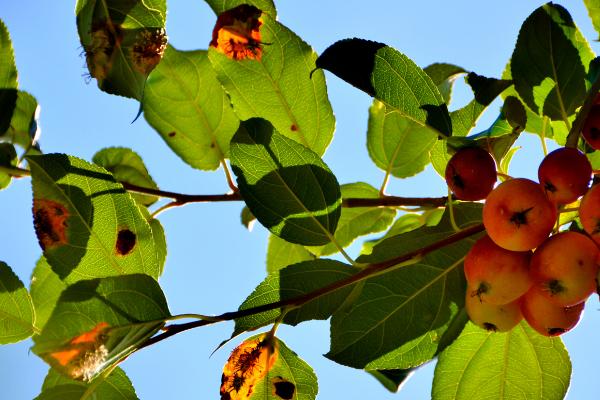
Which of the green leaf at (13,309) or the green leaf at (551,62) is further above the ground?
the green leaf at (551,62)

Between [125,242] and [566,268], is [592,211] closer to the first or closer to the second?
[566,268]

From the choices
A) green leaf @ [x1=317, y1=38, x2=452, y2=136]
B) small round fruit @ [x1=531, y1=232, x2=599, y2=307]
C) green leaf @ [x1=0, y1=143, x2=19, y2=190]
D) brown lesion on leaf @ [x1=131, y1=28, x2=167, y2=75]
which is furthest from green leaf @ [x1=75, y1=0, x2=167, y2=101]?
small round fruit @ [x1=531, y1=232, x2=599, y2=307]

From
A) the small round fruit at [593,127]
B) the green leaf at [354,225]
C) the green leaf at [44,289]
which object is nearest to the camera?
the small round fruit at [593,127]

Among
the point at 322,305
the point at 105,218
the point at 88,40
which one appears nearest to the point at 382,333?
the point at 322,305

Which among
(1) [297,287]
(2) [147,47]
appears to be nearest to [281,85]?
(2) [147,47]

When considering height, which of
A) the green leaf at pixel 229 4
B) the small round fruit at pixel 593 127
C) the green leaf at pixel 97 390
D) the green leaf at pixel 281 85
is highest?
the green leaf at pixel 229 4

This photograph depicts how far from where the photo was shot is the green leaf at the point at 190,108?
157cm

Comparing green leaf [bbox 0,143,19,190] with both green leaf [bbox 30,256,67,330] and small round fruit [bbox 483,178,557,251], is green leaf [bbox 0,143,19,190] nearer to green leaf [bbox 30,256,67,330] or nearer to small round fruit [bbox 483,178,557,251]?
green leaf [bbox 30,256,67,330]

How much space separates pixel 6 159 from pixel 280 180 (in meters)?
0.58

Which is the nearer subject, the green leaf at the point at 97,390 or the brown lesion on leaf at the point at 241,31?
the green leaf at the point at 97,390

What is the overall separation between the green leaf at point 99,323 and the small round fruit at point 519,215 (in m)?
0.52

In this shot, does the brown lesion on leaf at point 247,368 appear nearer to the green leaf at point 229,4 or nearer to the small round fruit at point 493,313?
the small round fruit at point 493,313

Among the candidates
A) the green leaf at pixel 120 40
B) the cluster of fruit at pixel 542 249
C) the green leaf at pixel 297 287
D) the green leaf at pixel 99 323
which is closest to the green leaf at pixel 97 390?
the green leaf at pixel 99 323

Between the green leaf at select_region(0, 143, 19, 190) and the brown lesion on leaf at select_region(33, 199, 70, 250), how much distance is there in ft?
0.88
